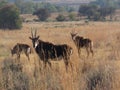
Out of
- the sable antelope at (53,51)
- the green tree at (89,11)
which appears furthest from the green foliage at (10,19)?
the sable antelope at (53,51)

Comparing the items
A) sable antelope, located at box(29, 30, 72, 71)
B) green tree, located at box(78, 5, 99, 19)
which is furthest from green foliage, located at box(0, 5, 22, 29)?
sable antelope, located at box(29, 30, 72, 71)

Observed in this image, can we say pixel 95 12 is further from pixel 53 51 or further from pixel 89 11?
pixel 53 51

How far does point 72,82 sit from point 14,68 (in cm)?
398

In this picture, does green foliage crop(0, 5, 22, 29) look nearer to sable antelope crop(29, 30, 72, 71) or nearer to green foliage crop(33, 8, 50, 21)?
green foliage crop(33, 8, 50, 21)

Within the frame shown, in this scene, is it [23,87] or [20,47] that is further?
[20,47]

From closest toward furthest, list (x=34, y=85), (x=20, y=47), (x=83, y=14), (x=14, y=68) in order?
(x=34, y=85)
(x=14, y=68)
(x=20, y=47)
(x=83, y=14)

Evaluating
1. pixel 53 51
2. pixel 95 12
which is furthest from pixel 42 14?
pixel 53 51

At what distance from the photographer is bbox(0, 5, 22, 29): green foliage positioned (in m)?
66.9

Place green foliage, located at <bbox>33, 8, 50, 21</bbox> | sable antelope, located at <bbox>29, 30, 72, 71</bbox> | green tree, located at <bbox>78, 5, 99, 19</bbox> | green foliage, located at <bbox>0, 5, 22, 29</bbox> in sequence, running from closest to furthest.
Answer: sable antelope, located at <bbox>29, 30, 72, 71</bbox>
green foliage, located at <bbox>0, 5, 22, 29</bbox>
green foliage, located at <bbox>33, 8, 50, 21</bbox>
green tree, located at <bbox>78, 5, 99, 19</bbox>

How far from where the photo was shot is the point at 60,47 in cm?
1416

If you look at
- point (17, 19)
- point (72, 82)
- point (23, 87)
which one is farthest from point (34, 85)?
point (17, 19)

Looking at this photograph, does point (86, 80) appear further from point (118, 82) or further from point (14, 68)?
point (14, 68)

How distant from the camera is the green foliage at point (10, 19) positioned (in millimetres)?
66925

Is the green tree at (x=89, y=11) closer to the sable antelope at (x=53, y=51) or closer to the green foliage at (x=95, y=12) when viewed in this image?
the green foliage at (x=95, y=12)
